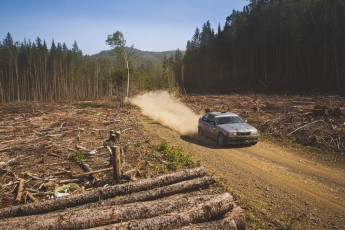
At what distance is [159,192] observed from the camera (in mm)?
8555

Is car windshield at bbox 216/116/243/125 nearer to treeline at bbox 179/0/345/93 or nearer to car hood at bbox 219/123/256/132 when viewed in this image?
car hood at bbox 219/123/256/132

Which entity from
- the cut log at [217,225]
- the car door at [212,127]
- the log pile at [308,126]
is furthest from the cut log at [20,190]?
the log pile at [308,126]

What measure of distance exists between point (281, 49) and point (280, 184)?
57.4 meters

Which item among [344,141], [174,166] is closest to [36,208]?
[174,166]

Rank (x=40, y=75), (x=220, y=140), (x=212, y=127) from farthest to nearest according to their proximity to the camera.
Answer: (x=40, y=75), (x=212, y=127), (x=220, y=140)

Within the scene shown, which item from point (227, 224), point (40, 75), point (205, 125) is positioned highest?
point (40, 75)

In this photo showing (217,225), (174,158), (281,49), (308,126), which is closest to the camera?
(217,225)

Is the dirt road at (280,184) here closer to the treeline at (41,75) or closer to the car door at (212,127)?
the car door at (212,127)

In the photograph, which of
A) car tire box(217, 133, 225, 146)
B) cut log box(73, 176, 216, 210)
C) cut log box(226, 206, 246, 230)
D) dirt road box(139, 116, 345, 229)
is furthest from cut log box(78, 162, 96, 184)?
car tire box(217, 133, 225, 146)

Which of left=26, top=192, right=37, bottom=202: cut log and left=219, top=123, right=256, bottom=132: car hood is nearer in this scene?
left=26, top=192, right=37, bottom=202: cut log

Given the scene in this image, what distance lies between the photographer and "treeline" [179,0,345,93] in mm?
50156

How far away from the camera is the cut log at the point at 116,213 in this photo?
248 inches

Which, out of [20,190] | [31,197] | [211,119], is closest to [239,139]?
[211,119]

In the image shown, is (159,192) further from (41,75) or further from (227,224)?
(41,75)
